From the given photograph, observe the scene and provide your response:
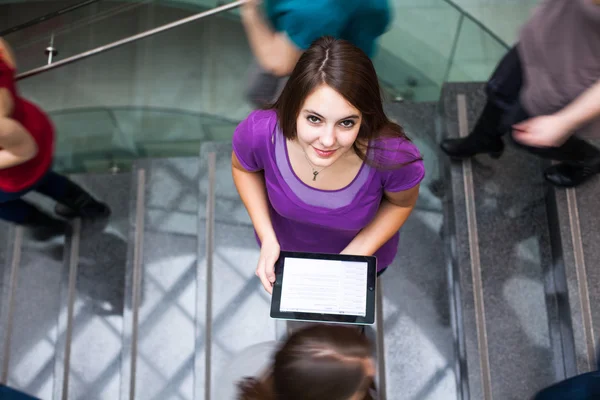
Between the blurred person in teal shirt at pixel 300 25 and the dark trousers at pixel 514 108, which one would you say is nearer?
the blurred person in teal shirt at pixel 300 25

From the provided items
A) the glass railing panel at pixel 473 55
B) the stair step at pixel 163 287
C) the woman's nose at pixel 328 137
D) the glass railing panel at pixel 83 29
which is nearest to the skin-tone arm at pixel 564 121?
the woman's nose at pixel 328 137

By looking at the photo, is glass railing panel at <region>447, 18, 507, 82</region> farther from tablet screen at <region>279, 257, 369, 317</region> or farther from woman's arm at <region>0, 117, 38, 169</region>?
woman's arm at <region>0, 117, 38, 169</region>

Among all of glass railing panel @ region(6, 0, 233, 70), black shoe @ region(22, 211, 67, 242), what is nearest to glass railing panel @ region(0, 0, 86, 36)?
glass railing panel @ region(6, 0, 233, 70)

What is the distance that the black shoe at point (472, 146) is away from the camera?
293cm

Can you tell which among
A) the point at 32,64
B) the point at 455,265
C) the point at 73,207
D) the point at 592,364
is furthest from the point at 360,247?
the point at 32,64

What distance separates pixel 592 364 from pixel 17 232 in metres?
3.30

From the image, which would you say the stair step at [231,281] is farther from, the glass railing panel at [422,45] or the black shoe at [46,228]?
the glass railing panel at [422,45]

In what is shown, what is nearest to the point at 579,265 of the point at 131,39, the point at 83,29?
the point at 131,39

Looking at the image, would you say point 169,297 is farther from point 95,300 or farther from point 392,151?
point 392,151

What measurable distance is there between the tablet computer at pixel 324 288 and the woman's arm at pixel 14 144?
129 cm

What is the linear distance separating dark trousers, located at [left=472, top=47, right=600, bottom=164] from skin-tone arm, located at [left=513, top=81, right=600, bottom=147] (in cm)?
29

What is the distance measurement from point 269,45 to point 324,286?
92 centimetres

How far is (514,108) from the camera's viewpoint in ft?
8.45

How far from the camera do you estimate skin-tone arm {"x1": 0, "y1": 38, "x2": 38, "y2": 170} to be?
Answer: 248 centimetres
